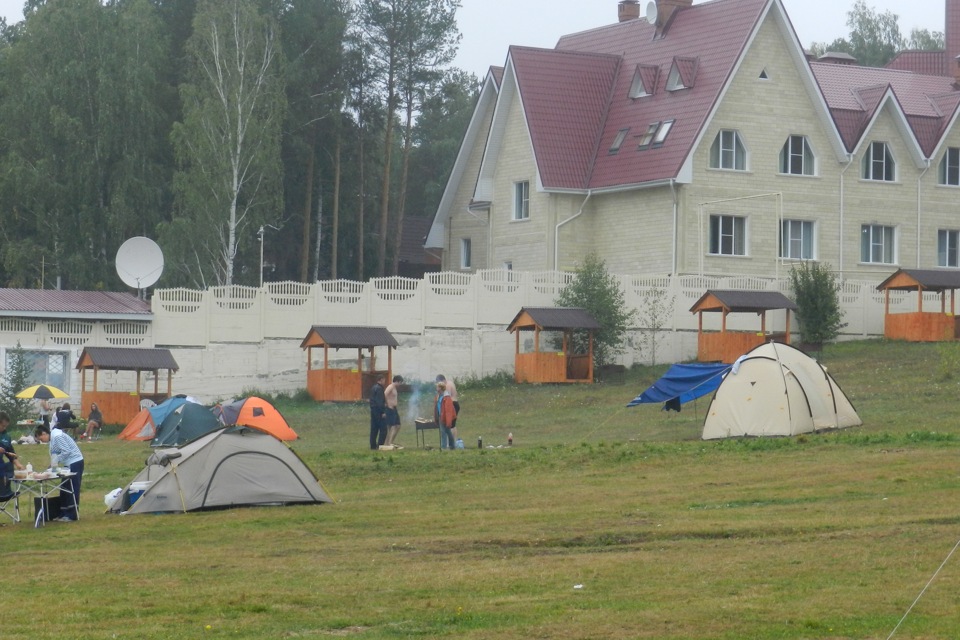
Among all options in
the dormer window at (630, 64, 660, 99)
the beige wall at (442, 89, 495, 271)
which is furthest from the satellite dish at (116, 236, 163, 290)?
the dormer window at (630, 64, 660, 99)

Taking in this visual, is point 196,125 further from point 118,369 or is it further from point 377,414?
point 377,414

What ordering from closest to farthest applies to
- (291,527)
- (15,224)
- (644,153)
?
(291,527), (644,153), (15,224)

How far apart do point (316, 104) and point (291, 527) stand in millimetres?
43374

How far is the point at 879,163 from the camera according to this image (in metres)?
55.8

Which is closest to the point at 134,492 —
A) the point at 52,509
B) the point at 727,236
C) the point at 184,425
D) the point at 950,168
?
the point at 52,509

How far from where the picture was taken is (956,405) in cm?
3362

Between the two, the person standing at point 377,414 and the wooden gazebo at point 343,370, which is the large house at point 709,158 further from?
the person standing at point 377,414

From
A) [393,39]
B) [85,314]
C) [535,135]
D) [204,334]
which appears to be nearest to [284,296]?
[204,334]

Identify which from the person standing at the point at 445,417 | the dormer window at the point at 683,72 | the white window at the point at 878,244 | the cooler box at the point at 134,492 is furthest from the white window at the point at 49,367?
the white window at the point at 878,244

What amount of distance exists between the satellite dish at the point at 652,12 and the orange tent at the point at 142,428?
26.4 meters

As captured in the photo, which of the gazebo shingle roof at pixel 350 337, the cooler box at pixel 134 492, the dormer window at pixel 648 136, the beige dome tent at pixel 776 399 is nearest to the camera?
the cooler box at pixel 134 492

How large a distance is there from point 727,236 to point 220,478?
3329cm

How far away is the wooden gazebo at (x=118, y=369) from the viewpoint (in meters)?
42.7

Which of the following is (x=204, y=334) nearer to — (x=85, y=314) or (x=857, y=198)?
(x=85, y=314)
